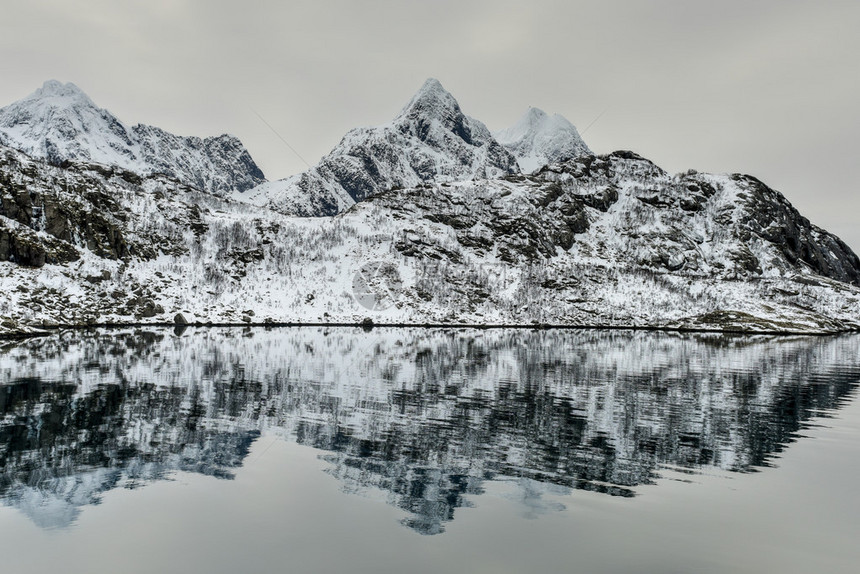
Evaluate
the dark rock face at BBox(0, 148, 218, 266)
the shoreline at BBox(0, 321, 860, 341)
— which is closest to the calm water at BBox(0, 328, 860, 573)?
the shoreline at BBox(0, 321, 860, 341)

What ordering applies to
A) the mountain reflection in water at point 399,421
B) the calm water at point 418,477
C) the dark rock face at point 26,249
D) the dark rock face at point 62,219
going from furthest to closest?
the dark rock face at point 62,219
the dark rock face at point 26,249
the mountain reflection in water at point 399,421
the calm water at point 418,477

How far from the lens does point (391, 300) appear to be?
183 metres

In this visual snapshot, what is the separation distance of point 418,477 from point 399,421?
9961 millimetres

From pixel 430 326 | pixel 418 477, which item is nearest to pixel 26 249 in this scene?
pixel 430 326

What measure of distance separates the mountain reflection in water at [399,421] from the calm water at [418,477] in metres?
0.17

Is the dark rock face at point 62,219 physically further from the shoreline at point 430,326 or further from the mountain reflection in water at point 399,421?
the mountain reflection in water at point 399,421

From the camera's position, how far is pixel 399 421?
30297mm

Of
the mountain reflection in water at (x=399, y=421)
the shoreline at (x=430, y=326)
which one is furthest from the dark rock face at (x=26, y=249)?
→ the mountain reflection in water at (x=399, y=421)

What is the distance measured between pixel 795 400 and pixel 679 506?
106 feet

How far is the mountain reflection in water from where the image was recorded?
20.1 meters

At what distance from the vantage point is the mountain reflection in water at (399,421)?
2006 centimetres

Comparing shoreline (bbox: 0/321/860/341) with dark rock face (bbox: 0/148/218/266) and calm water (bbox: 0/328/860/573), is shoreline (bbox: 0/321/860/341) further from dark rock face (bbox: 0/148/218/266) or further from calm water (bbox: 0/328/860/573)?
calm water (bbox: 0/328/860/573)

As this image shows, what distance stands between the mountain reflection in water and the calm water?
0.56 ft

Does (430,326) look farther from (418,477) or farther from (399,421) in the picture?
(418,477)
